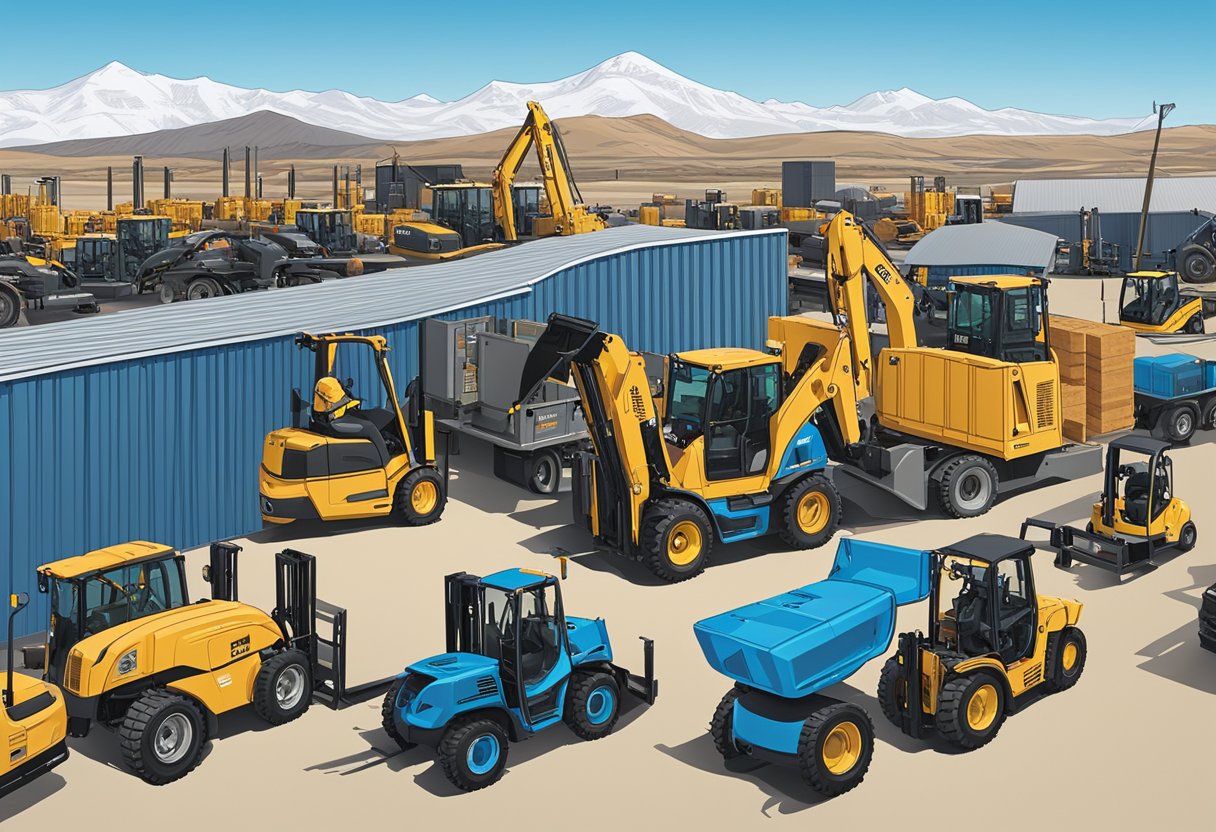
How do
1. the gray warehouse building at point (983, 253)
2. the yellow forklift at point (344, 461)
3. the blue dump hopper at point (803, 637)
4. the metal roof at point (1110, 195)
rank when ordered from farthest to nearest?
the metal roof at point (1110, 195), the gray warehouse building at point (983, 253), the yellow forklift at point (344, 461), the blue dump hopper at point (803, 637)

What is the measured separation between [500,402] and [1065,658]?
1023 centimetres

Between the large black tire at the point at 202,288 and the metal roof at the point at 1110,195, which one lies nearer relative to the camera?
the large black tire at the point at 202,288

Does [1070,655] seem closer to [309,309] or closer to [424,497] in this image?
[424,497]

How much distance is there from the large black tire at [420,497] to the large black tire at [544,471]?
5.58 ft

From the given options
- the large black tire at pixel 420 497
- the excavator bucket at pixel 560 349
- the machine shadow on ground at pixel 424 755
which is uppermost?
the excavator bucket at pixel 560 349

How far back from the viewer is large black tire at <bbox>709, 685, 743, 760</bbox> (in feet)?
38.9

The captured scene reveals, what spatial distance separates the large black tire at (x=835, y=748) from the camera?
11266 millimetres

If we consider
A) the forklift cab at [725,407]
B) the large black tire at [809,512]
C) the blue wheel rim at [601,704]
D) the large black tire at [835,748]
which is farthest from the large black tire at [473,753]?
the large black tire at [809,512]

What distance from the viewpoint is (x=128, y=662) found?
466 inches

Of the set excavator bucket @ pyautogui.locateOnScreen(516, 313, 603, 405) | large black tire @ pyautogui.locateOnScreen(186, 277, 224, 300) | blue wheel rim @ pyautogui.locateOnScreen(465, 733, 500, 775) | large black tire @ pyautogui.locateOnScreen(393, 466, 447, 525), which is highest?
large black tire @ pyautogui.locateOnScreen(186, 277, 224, 300)

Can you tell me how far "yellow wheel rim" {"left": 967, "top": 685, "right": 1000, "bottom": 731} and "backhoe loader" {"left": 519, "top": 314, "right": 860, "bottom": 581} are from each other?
5060 millimetres

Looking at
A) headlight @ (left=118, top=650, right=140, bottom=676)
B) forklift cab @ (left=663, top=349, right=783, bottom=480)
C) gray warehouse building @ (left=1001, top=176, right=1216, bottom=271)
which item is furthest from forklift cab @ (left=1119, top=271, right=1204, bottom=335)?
headlight @ (left=118, top=650, right=140, bottom=676)

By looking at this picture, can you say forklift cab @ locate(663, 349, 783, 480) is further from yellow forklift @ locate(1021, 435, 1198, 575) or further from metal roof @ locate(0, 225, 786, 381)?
metal roof @ locate(0, 225, 786, 381)

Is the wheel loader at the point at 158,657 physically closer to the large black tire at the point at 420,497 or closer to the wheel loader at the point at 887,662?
the wheel loader at the point at 887,662
